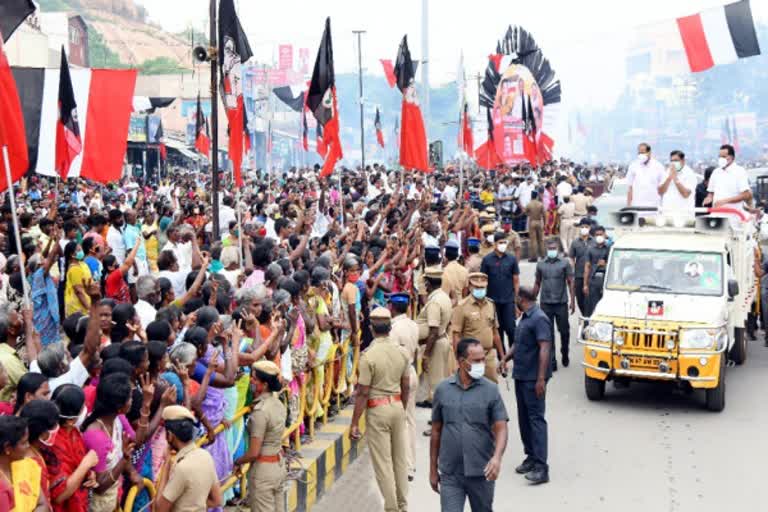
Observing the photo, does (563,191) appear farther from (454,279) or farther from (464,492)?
(464,492)

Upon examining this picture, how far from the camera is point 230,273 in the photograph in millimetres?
10750

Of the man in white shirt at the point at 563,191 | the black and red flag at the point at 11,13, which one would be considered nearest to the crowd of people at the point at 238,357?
the black and red flag at the point at 11,13

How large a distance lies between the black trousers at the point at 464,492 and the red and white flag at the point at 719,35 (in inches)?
587

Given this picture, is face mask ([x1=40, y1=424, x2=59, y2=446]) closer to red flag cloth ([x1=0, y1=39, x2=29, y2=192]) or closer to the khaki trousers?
red flag cloth ([x1=0, y1=39, x2=29, y2=192])

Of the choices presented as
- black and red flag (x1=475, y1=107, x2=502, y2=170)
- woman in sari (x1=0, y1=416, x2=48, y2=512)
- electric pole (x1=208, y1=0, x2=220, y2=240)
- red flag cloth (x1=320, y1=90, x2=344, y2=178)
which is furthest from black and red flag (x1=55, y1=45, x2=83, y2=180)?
black and red flag (x1=475, y1=107, x2=502, y2=170)

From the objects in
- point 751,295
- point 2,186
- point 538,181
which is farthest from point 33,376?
point 538,181

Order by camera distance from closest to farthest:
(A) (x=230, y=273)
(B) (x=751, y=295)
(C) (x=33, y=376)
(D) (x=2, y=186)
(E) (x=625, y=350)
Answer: (C) (x=33, y=376)
(D) (x=2, y=186)
(A) (x=230, y=273)
(E) (x=625, y=350)
(B) (x=751, y=295)

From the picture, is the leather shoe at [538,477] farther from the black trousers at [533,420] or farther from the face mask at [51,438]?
the face mask at [51,438]

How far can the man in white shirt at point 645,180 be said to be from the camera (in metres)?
16.1

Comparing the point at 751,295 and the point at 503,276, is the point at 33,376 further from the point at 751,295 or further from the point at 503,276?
the point at 751,295

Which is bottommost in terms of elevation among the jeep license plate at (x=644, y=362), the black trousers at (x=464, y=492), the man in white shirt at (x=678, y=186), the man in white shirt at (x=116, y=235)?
the black trousers at (x=464, y=492)

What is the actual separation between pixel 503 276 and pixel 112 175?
5.11 metres

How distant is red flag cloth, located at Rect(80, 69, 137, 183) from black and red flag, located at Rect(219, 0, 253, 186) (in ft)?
3.82

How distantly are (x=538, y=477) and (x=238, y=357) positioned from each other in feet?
11.9
